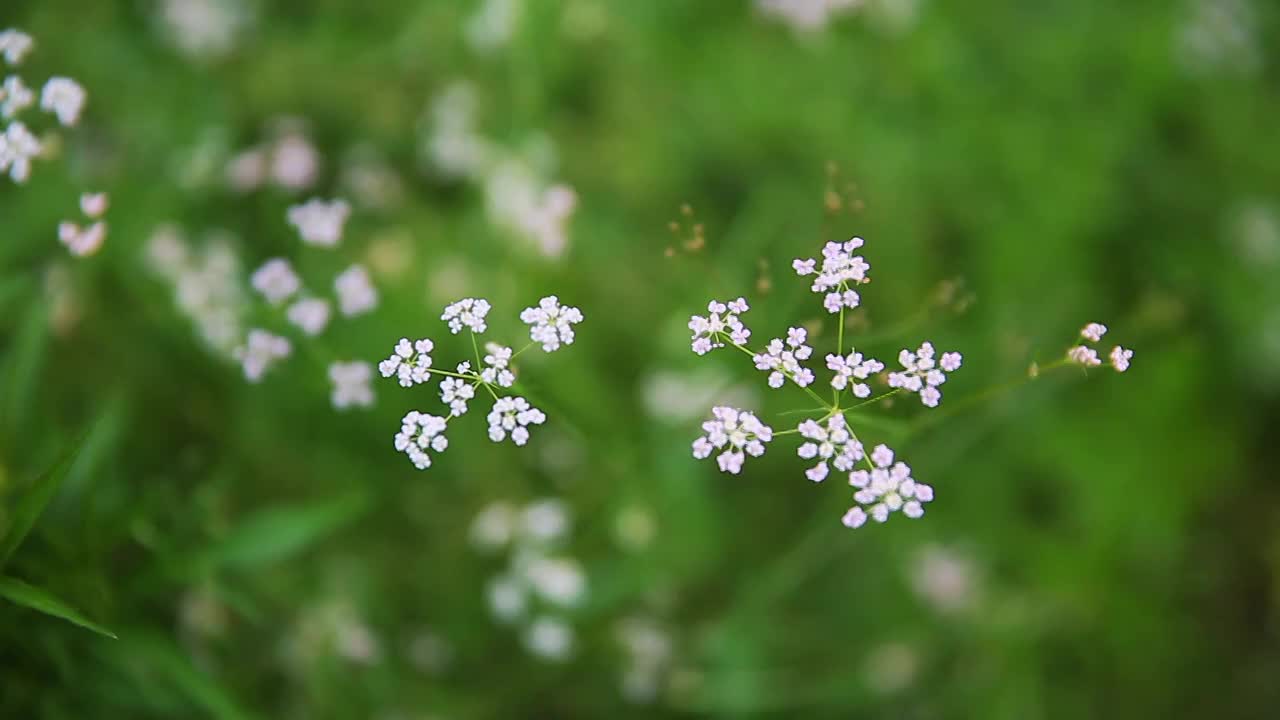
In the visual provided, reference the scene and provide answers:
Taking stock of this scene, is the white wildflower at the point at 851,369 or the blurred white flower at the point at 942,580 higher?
the blurred white flower at the point at 942,580

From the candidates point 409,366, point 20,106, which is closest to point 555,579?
point 409,366

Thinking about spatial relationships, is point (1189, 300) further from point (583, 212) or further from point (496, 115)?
point (496, 115)

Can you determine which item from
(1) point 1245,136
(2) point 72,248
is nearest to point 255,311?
(2) point 72,248

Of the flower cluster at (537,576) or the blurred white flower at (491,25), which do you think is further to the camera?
the blurred white flower at (491,25)

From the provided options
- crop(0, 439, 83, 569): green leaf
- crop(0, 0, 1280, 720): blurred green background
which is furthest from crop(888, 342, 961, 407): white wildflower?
crop(0, 439, 83, 569): green leaf

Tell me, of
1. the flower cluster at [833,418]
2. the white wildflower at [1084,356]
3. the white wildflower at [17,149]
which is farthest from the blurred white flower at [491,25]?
the white wildflower at [1084,356]

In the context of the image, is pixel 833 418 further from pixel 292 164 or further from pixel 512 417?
pixel 292 164

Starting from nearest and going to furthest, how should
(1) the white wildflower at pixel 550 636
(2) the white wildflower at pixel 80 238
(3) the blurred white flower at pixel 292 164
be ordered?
(2) the white wildflower at pixel 80 238
(1) the white wildflower at pixel 550 636
(3) the blurred white flower at pixel 292 164

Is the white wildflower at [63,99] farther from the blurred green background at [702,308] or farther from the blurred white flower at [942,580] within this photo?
the blurred white flower at [942,580]
